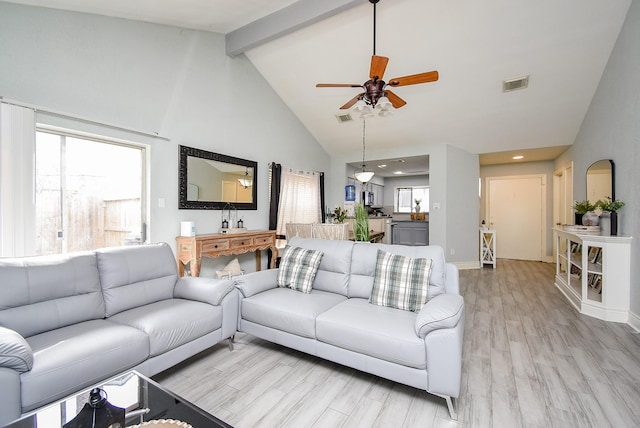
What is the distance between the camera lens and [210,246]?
3.58 metres

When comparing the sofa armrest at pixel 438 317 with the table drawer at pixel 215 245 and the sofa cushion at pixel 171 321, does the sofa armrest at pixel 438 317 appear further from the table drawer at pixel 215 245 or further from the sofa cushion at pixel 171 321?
the table drawer at pixel 215 245

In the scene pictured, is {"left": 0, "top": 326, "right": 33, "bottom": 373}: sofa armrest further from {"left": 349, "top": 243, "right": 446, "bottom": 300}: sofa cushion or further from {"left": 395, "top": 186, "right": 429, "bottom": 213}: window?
{"left": 395, "top": 186, "right": 429, "bottom": 213}: window

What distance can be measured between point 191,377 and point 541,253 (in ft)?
25.8

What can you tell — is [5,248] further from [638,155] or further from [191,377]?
[638,155]

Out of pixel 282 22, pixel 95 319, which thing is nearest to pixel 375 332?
pixel 95 319

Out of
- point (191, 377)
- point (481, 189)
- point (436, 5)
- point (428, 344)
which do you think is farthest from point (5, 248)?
point (481, 189)

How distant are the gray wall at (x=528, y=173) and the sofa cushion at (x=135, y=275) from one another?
6.99 metres

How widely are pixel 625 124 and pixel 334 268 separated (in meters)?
3.77

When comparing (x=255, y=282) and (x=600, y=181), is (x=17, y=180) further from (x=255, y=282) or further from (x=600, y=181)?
(x=600, y=181)

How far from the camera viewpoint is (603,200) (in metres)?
A: 3.79

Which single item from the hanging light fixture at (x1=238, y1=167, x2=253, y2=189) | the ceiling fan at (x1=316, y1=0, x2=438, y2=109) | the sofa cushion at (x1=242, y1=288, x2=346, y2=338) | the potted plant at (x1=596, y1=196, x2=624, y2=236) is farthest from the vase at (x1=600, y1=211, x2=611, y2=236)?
the hanging light fixture at (x1=238, y1=167, x2=253, y2=189)

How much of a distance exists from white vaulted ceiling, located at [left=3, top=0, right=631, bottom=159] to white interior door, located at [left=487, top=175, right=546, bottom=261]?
6.35ft

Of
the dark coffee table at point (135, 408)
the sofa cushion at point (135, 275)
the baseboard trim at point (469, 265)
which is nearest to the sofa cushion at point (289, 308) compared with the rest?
the sofa cushion at point (135, 275)

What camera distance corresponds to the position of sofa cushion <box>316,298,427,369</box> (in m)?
1.75
